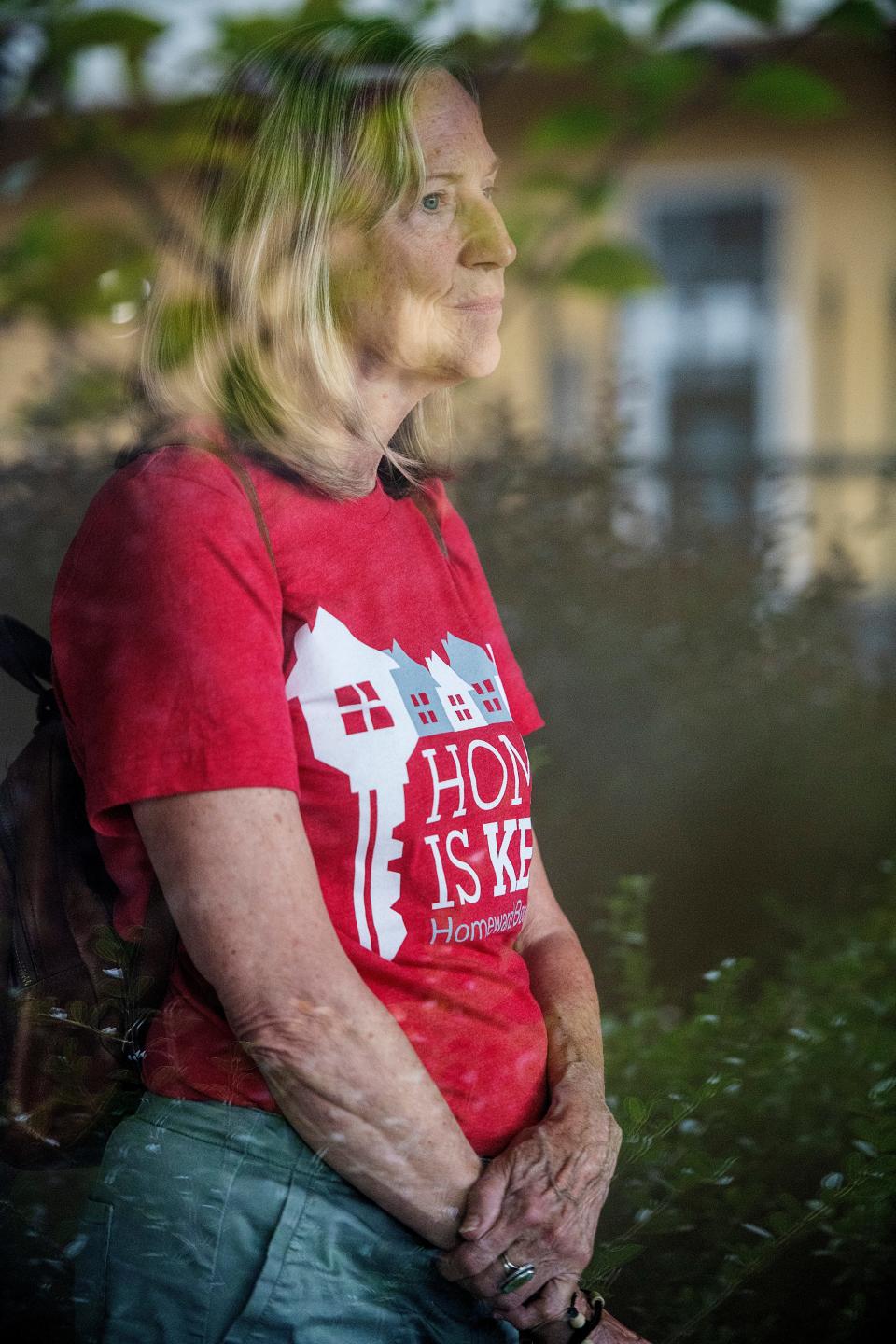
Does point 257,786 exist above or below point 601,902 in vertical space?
above

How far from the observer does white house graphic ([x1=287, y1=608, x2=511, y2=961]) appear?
1159 mm

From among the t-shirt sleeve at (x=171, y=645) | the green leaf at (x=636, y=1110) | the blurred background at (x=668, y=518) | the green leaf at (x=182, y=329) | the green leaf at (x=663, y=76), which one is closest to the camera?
the t-shirt sleeve at (x=171, y=645)

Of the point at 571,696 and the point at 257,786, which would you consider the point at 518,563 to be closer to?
the point at 571,696

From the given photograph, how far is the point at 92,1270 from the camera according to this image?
1.21 meters

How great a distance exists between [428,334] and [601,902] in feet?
3.67

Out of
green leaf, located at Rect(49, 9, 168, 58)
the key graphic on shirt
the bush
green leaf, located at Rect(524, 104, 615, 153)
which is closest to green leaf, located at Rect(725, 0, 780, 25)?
green leaf, located at Rect(524, 104, 615, 153)

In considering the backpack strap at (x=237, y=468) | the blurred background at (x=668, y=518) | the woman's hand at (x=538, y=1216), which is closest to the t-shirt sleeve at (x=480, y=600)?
the blurred background at (x=668, y=518)

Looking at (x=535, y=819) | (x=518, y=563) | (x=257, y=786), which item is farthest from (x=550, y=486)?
(x=257, y=786)

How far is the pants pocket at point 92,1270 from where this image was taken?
3.93 feet

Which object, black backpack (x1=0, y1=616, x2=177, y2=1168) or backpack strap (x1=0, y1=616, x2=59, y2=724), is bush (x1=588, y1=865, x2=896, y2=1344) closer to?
black backpack (x1=0, y1=616, x2=177, y2=1168)

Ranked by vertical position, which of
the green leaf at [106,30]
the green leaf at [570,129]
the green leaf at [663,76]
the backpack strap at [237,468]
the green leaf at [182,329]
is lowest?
the backpack strap at [237,468]

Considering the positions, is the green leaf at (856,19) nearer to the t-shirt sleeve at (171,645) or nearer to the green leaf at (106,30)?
the green leaf at (106,30)

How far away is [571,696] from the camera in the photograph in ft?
9.04

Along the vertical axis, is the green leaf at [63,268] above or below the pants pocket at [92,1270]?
above
